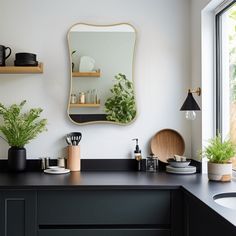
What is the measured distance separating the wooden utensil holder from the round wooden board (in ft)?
2.06

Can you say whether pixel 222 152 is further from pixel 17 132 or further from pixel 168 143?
pixel 17 132

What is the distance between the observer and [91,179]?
2342 mm

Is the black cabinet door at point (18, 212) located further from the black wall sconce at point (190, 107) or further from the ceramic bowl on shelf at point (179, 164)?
the black wall sconce at point (190, 107)

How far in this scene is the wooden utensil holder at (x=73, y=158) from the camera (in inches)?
106

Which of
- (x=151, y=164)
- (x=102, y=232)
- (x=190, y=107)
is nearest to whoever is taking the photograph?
(x=102, y=232)

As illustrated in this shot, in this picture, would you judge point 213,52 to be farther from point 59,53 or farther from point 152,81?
point 59,53

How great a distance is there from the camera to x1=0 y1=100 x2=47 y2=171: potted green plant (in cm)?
265

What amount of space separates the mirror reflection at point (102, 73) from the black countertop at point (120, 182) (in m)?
0.52

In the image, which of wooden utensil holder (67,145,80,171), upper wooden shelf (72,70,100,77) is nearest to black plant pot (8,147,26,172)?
wooden utensil holder (67,145,80,171)

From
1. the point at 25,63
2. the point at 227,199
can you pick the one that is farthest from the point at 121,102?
the point at 227,199

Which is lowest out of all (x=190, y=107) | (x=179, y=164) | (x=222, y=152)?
(x=179, y=164)

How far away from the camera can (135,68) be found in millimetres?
2838

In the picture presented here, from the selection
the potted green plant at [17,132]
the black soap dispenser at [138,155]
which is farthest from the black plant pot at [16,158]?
the black soap dispenser at [138,155]

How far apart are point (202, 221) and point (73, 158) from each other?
127cm
